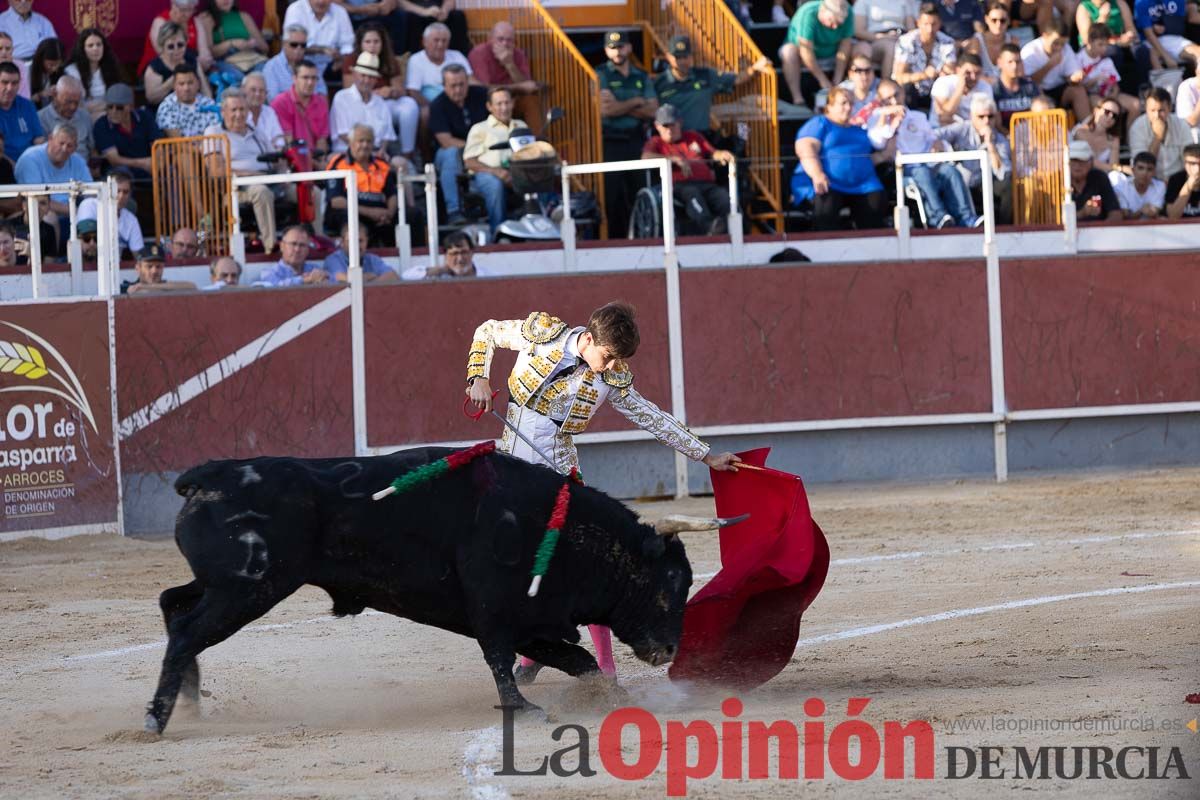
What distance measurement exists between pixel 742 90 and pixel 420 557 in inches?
373

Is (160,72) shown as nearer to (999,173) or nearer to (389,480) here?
(999,173)

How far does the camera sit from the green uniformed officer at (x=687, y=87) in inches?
537

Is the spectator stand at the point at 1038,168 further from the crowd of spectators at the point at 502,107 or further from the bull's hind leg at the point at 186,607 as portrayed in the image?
the bull's hind leg at the point at 186,607

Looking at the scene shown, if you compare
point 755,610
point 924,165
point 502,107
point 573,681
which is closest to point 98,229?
point 502,107

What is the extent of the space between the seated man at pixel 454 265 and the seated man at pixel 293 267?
0.62 m

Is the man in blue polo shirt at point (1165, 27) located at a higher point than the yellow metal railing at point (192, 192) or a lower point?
higher

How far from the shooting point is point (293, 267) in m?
11.2

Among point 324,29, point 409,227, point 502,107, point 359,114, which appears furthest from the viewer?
point 324,29

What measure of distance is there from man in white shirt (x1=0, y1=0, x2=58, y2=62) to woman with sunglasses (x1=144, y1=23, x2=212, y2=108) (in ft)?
2.61

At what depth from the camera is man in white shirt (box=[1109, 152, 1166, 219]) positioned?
13.5 m

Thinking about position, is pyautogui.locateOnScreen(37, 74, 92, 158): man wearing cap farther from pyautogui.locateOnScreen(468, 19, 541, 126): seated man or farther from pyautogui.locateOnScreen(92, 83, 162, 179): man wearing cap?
pyautogui.locateOnScreen(468, 19, 541, 126): seated man

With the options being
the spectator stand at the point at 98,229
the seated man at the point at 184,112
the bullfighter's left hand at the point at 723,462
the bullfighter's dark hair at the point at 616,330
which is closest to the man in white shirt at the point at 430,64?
the seated man at the point at 184,112

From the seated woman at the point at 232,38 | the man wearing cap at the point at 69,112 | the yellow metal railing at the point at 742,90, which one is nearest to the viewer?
the man wearing cap at the point at 69,112

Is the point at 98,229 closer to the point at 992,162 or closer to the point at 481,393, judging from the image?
the point at 481,393
